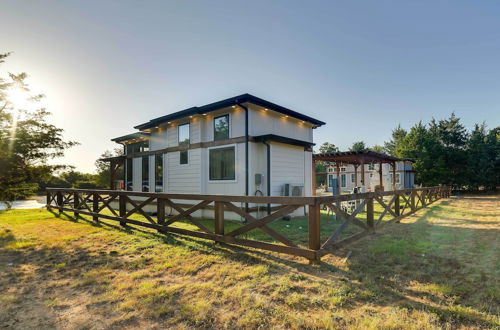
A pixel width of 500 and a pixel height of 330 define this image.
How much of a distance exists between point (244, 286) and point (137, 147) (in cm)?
1276

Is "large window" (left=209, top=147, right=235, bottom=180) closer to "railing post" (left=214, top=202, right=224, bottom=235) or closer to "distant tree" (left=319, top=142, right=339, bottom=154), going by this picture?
"railing post" (left=214, top=202, right=224, bottom=235)

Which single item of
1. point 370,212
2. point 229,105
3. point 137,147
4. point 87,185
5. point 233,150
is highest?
point 229,105

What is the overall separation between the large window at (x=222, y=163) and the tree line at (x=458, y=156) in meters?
22.0

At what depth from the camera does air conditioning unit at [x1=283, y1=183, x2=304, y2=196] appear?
936 centimetres

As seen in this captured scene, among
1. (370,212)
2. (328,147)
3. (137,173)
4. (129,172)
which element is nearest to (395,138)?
(328,147)

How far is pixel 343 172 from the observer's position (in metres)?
28.6

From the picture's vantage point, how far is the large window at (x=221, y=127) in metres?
9.30

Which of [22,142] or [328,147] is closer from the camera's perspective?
[22,142]

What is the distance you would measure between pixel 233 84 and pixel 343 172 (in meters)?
21.8

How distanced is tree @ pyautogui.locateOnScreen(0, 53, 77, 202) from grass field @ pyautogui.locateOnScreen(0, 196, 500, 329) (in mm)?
3635

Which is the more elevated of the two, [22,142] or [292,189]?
[22,142]

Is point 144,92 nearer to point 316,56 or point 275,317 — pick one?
point 316,56

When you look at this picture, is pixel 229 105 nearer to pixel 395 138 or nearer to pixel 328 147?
pixel 395 138

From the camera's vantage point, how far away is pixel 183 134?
10523 millimetres
